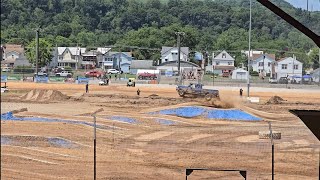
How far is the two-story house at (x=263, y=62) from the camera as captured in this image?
88000 mm

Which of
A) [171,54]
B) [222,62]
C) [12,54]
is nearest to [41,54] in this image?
[12,54]

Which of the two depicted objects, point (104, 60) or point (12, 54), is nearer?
point (12, 54)

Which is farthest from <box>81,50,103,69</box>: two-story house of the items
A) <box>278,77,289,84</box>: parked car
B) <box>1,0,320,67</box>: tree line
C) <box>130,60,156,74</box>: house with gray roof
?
<box>278,77,289,84</box>: parked car

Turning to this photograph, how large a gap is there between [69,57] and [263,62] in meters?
27.9

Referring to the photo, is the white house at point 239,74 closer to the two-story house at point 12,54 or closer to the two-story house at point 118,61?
the two-story house at point 118,61

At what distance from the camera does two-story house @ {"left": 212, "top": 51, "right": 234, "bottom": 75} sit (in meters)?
90.4

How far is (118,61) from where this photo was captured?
91.9 metres

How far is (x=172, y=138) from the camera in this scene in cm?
2042

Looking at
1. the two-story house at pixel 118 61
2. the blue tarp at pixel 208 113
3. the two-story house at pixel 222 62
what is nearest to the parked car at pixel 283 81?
the two-story house at pixel 222 62

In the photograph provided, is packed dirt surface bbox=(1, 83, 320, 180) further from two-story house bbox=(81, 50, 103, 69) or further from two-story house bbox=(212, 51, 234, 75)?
two-story house bbox=(81, 50, 103, 69)

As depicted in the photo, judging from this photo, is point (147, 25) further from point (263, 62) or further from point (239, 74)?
point (239, 74)

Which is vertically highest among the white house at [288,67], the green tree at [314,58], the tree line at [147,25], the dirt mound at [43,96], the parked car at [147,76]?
the tree line at [147,25]

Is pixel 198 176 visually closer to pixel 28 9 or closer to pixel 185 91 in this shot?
pixel 185 91

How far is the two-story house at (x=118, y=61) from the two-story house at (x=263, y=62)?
55.3ft
